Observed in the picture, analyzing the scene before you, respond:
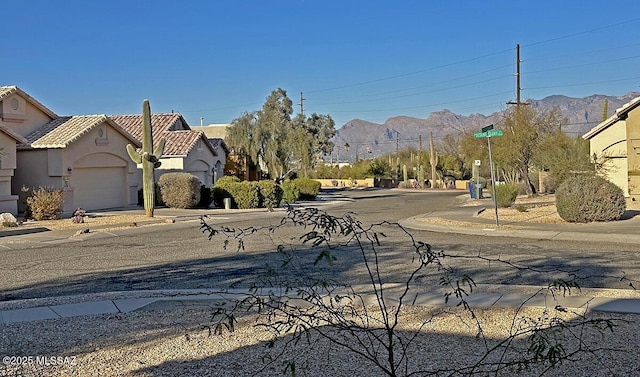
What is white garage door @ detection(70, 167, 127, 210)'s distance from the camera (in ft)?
103

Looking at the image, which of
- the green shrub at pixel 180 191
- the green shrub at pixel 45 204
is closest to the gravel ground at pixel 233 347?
the green shrub at pixel 45 204

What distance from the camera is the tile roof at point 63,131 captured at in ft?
97.1

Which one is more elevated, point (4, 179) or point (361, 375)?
point (4, 179)

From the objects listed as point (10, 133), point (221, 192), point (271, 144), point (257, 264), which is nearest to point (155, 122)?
point (271, 144)

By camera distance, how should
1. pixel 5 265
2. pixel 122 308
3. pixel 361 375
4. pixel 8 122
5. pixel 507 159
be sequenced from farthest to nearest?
pixel 507 159 < pixel 8 122 < pixel 5 265 < pixel 122 308 < pixel 361 375

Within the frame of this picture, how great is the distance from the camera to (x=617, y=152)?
3178 centimetres

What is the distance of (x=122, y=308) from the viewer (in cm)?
902

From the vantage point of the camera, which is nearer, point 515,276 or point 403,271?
point 515,276

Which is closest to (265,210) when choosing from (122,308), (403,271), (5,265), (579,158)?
(579,158)

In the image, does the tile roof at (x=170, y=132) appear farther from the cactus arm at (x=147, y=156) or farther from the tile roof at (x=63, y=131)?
the cactus arm at (x=147, y=156)

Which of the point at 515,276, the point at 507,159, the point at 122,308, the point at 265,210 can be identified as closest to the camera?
the point at 122,308

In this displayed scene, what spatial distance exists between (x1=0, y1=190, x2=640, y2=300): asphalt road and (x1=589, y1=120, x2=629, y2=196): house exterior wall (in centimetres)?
1581

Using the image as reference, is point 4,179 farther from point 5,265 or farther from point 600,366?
point 600,366

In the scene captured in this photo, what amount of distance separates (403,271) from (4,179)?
20.1 m
